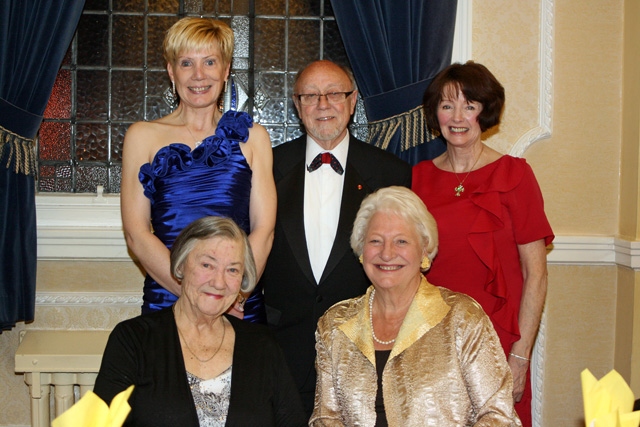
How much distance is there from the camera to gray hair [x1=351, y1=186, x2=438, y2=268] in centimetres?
232

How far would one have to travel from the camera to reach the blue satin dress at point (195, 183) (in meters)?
2.54

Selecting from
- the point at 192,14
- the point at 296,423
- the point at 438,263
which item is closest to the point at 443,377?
the point at 296,423

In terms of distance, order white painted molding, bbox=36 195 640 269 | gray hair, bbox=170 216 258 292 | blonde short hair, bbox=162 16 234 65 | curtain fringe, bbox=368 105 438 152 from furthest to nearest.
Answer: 1. white painted molding, bbox=36 195 640 269
2. curtain fringe, bbox=368 105 438 152
3. blonde short hair, bbox=162 16 234 65
4. gray hair, bbox=170 216 258 292

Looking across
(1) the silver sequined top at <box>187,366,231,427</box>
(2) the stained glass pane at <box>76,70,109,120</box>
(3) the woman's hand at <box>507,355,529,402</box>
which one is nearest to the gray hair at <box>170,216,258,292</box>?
(1) the silver sequined top at <box>187,366,231,427</box>

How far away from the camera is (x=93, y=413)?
3.53 ft

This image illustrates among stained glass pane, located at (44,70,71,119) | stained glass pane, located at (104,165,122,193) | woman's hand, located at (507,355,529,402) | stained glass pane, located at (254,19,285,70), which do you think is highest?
stained glass pane, located at (254,19,285,70)

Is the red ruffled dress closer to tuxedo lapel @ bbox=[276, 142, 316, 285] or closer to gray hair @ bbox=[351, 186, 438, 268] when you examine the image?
gray hair @ bbox=[351, 186, 438, 268]

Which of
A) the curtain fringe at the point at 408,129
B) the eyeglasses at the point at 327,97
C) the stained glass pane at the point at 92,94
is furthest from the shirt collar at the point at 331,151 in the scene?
the stained glass pane at the point at 92,94

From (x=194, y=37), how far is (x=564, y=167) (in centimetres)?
194

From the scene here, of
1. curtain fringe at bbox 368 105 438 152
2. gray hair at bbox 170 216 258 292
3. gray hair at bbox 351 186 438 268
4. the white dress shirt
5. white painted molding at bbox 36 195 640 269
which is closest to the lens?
gray hair at bbox 170 216 258 292

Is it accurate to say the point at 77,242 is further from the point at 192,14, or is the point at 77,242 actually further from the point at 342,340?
the point at 342,340

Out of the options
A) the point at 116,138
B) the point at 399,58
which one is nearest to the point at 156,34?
the point at 116,138

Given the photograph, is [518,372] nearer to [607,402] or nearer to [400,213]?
[400,213]

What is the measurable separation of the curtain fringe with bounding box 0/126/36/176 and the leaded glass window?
374 millimetres
